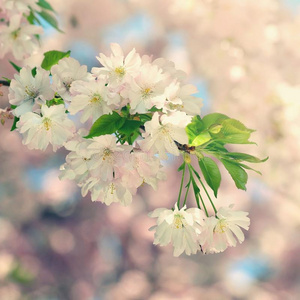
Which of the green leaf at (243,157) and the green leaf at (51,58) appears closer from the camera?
the green leaf at (243,157)

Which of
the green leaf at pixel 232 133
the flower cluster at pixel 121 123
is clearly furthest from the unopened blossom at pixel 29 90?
the green leaf at pixel 232 133

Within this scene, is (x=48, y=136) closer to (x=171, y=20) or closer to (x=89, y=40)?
(x=171, y=20)

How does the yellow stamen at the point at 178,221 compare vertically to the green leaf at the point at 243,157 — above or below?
below

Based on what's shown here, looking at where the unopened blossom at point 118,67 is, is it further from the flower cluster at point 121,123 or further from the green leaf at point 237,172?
the green leaf at point 237,172

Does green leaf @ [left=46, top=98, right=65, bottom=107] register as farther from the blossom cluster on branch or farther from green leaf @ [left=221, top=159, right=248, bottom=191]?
green leaf @ [left=221, top=159, right=248, bottom=191]

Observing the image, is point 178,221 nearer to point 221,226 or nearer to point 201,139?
point 221,226

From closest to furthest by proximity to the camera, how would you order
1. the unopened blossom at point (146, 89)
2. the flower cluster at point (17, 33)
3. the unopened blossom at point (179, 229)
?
the unopened blossom at point (146, 89) < the unopened blossom at point (179, 229) < the flower cluster at point (17, 33)

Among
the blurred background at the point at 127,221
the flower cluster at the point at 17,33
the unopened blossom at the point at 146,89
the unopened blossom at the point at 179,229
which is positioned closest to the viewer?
the unopened blossom at the point at 146,89
